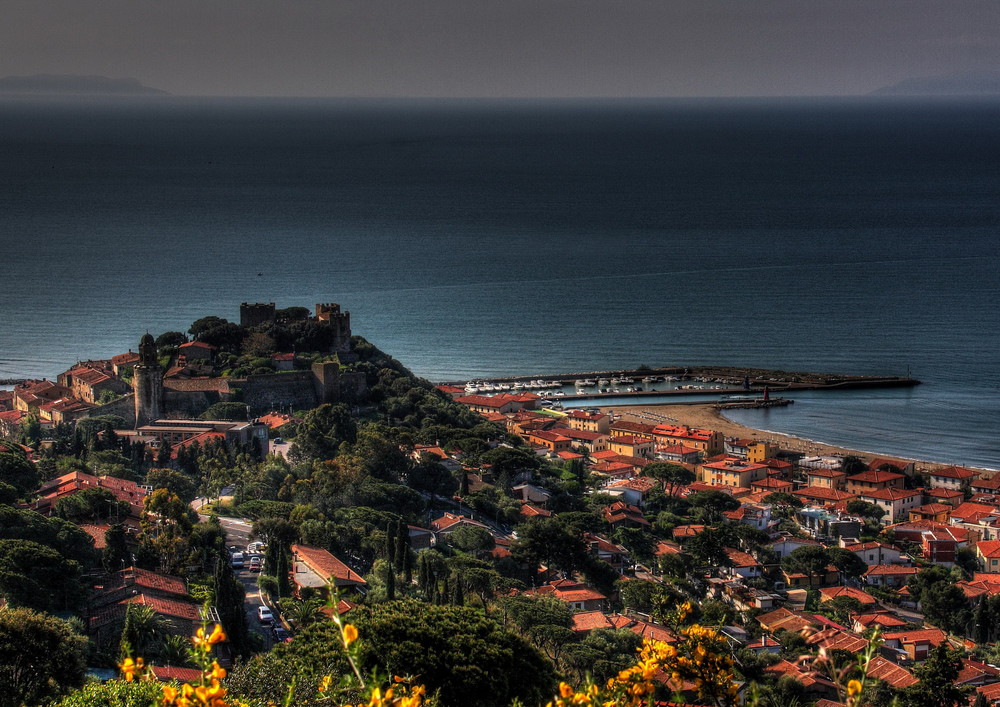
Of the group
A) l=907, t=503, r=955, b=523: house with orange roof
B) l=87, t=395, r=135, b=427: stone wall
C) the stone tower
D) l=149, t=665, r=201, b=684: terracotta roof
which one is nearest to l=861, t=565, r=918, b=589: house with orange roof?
l=907, t=503, r=955, b=523: house with orange roof

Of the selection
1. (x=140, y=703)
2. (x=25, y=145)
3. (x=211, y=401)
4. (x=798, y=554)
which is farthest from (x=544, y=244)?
(x=25, y=145)

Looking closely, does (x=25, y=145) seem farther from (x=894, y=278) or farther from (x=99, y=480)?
(x=99, y=480)

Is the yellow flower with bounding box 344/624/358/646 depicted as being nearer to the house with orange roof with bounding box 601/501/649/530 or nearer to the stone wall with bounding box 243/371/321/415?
the house with orange roof with bounding box 601/501/649/530

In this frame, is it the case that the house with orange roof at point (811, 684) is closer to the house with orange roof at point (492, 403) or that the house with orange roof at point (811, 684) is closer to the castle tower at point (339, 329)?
the castle tower at point (339, 329)

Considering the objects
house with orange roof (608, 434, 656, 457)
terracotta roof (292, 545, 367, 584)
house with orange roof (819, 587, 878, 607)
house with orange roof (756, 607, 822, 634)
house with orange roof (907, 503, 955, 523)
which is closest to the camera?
terracotta roof (292, 545, 367, 584)

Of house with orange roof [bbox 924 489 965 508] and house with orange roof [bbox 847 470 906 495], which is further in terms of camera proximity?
house with orange roof [bbox 847 470 906 495]
